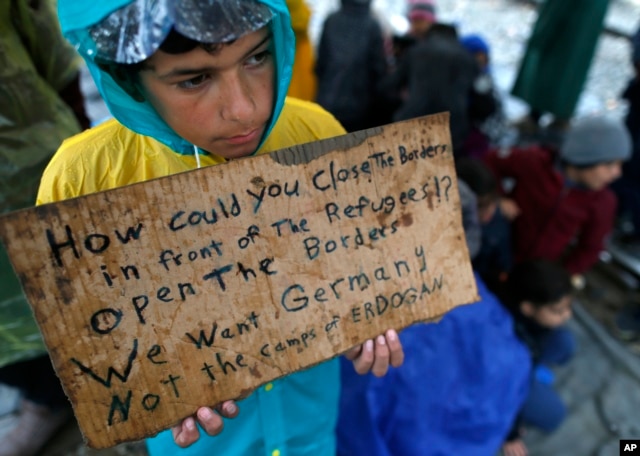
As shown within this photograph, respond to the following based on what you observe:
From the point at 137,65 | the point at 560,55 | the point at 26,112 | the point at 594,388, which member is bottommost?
the point at 594,388

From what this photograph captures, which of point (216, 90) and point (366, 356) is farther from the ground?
point (216, 90)

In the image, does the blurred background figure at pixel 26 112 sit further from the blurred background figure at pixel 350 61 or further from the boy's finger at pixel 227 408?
the blurred background figure at pixel 350 61

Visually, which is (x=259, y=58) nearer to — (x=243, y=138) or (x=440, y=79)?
(x=243, y=138)

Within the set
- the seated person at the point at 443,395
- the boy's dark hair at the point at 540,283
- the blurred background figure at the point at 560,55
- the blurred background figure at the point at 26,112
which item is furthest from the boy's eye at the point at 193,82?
the blurred background figure at the point at 560,55

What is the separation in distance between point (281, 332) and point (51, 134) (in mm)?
895

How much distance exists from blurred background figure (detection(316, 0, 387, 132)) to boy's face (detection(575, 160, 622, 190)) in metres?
1.17

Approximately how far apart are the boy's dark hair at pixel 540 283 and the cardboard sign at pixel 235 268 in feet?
3.64

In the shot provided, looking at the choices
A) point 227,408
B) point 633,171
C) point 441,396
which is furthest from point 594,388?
point 227,408

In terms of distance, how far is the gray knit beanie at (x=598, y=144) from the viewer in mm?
2031

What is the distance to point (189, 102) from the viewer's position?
72 centimetres

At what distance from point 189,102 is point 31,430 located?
1.62 metres

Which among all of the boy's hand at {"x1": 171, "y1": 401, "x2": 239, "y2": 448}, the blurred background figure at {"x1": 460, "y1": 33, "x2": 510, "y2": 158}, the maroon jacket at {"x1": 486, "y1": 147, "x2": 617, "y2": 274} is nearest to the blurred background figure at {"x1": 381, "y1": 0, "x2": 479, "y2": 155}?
the blurred background figure at {"x1": 460, "y1": 33, "x2": 510, "y2": 158}

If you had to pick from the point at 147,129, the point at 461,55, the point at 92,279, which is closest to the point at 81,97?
the point at 147,129

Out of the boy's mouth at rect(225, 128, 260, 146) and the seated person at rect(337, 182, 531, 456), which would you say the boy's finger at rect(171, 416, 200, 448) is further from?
the seated person at rect(337, 182, 531, 456)
